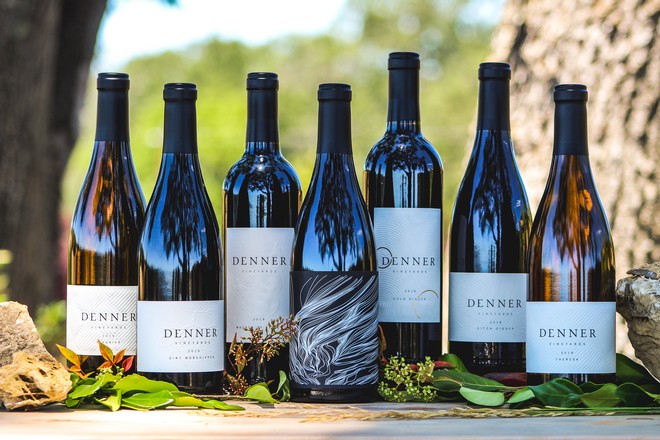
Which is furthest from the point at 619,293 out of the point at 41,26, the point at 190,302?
the point at 41,26

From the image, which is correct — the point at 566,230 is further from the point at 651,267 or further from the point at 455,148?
the point at 455,148

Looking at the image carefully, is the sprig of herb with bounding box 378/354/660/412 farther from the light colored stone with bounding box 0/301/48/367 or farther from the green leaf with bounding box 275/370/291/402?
the light colored stone with bounding box 0/301/48/367

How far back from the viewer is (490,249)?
1.48 m

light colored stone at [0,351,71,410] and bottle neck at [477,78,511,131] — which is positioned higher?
bottle neck at [477,78,511,131]

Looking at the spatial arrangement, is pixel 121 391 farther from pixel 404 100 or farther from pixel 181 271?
pixel 404 100

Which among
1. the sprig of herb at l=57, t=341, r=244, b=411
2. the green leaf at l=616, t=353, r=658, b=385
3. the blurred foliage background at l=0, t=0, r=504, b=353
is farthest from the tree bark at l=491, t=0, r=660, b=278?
Answer: the blurred foliage background at l=0, t=0, r=504, b=353

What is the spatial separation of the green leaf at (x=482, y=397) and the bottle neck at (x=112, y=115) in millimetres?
692

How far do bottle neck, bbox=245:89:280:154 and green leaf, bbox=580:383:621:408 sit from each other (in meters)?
0.60

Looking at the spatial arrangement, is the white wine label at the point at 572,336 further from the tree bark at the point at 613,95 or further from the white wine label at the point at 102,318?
the tree bark at the point at 613,95

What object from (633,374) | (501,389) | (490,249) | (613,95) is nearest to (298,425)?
(501,389)

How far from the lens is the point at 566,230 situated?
1.44 metres

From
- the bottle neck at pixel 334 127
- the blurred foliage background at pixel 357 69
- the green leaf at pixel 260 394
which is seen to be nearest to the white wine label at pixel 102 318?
the green leaf at pixel 260 394

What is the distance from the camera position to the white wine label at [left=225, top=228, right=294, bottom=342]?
1414 millimetres

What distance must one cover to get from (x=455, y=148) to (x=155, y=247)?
21.0 metres
